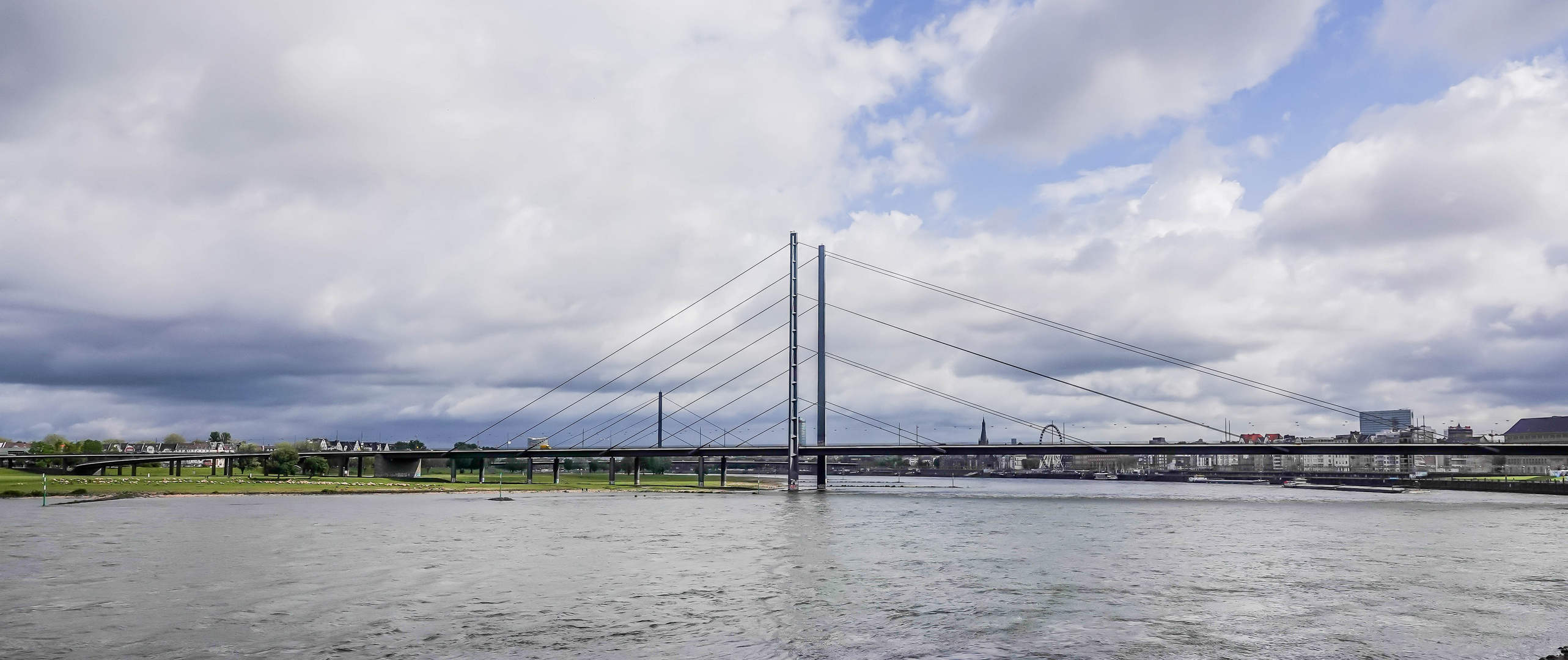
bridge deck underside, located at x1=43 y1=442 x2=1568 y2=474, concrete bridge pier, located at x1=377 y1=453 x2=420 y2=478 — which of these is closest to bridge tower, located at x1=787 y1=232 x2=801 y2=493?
bridge deck underside, located at x1=43 y1=442 x2=1568 y2=474

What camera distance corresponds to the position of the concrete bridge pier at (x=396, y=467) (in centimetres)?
17512

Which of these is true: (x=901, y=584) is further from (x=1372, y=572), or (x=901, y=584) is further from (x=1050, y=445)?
(x=1050, y=445)

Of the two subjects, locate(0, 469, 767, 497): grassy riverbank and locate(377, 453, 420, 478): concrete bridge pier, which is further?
locate(377, 453, 420, 478): concrete bridge pier

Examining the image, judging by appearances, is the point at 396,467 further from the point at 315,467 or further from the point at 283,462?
the point at 283,462

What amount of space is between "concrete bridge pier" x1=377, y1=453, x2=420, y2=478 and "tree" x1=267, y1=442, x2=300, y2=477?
22.4 m

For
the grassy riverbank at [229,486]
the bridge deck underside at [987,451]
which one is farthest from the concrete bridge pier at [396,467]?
the grassy riverbank at [229,486]

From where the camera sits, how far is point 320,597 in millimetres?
25969

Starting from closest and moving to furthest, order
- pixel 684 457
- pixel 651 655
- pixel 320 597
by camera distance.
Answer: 1. pixel 651 655
2. pixel 320 597
3. pixel 684 457

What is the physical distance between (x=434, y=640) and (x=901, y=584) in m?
15.4

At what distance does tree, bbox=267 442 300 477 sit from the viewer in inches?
5295

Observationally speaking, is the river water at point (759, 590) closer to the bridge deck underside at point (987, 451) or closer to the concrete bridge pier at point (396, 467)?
the bridge deck underside at point (987, 451)

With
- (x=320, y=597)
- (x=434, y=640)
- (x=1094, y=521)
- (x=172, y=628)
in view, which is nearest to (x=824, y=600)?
(x=434, y=640)

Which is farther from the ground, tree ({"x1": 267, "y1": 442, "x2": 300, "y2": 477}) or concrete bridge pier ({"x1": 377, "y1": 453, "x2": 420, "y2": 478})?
tree ({"x1": 267, "y1": 442, "x2": 300, "y2": 477})

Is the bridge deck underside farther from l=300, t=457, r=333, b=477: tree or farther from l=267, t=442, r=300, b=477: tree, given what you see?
l=300, t=457, r=333, b=477: tree
